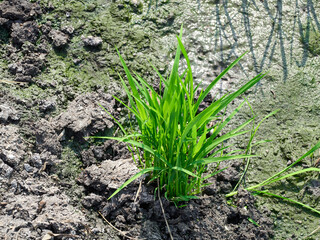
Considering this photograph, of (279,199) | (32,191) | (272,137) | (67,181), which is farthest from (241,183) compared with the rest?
(32,191)

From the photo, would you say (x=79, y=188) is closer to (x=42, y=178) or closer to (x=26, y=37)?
(x=42, y=178)

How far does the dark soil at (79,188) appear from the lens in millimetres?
1814

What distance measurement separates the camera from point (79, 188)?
2039 millimetres

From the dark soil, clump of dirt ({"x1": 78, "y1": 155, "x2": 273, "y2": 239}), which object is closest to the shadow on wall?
the dark soil

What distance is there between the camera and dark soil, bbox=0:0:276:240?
1814 millimetres

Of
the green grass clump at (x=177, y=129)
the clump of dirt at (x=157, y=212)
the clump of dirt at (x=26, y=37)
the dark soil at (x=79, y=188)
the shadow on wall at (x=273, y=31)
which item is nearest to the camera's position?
the green grass clump at (x=177, y=129)

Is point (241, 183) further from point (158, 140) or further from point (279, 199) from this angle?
point (158, 140)

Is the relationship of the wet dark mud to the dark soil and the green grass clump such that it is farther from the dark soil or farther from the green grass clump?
the green grass clump

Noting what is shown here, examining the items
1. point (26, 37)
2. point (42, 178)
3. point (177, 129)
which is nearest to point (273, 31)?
point (177, 129)

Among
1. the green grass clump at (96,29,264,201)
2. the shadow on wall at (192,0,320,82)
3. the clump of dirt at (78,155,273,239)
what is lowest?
the clump of dirt at (78,155,273,239)

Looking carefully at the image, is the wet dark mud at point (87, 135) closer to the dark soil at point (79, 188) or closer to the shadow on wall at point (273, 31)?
the dark soil at point (79, 188)

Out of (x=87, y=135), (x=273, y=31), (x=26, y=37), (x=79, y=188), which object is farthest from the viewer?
(x=273, y=31)

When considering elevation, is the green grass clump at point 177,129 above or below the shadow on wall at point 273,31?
below

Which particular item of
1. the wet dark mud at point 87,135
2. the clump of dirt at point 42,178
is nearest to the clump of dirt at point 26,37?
the wet dark mud at point 87,135
